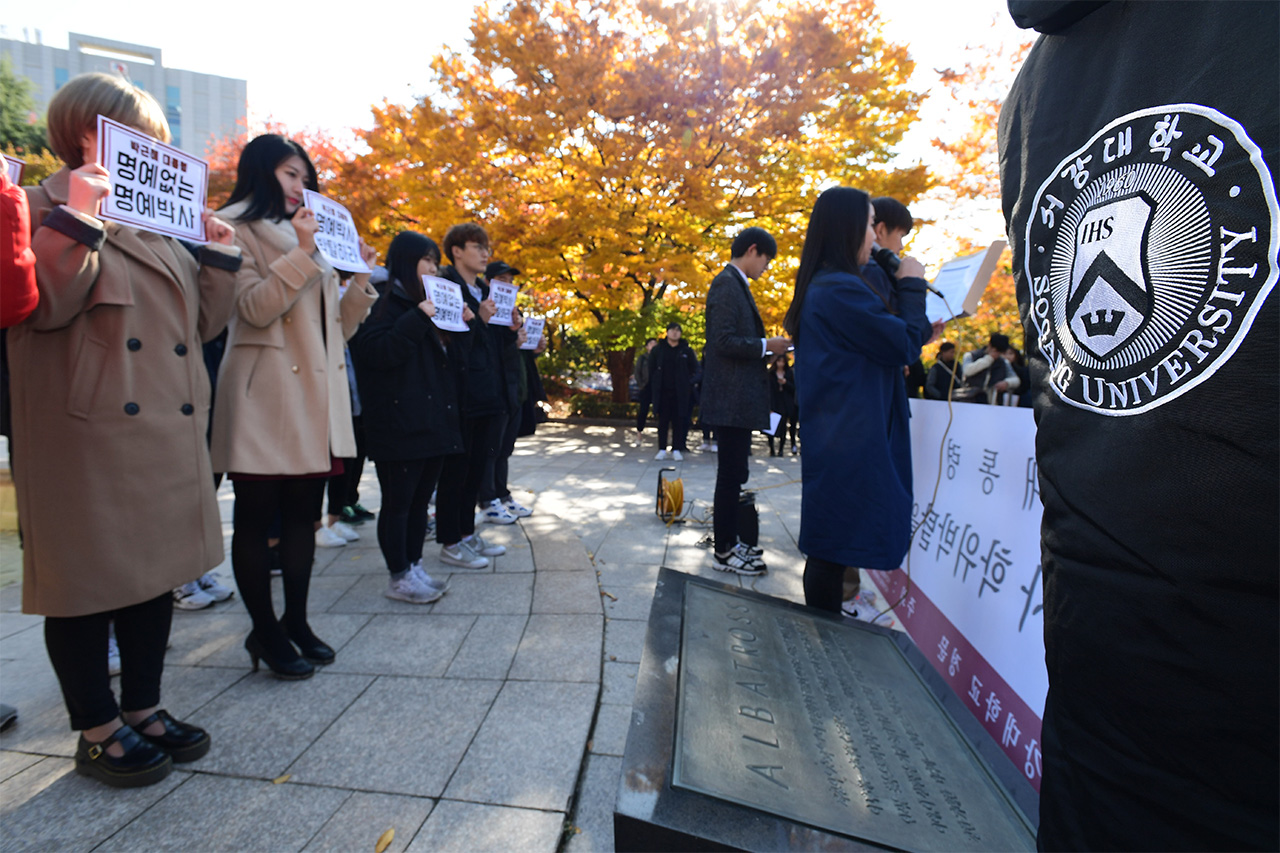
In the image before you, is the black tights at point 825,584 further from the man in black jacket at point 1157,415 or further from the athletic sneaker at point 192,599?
the athletic sneaker at point 192,599

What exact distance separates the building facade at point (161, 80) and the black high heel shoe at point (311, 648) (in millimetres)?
64627

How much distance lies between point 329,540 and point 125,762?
2433mm

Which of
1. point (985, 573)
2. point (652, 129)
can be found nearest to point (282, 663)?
point (985, 573)

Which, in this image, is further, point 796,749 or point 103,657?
point 103,657

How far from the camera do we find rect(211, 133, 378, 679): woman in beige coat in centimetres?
220

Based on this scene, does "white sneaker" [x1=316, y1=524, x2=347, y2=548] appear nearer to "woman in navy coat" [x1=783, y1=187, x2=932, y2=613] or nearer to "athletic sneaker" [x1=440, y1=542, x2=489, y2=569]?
"athletic sneaker" [x1=440, y1=542, x2=489, y2=569]

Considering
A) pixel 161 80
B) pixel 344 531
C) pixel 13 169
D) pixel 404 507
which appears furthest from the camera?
pixel 161 80

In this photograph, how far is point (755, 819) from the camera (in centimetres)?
126

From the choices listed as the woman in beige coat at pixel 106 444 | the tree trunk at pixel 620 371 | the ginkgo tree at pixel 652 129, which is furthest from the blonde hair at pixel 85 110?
the tree trunk at pixel 620 371

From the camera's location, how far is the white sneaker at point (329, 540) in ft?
13.5

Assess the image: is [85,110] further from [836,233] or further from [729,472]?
[729,472]

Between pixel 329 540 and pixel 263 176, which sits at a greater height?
pixel 263 176

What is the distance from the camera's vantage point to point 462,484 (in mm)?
3676

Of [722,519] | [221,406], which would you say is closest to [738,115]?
[722,519]
